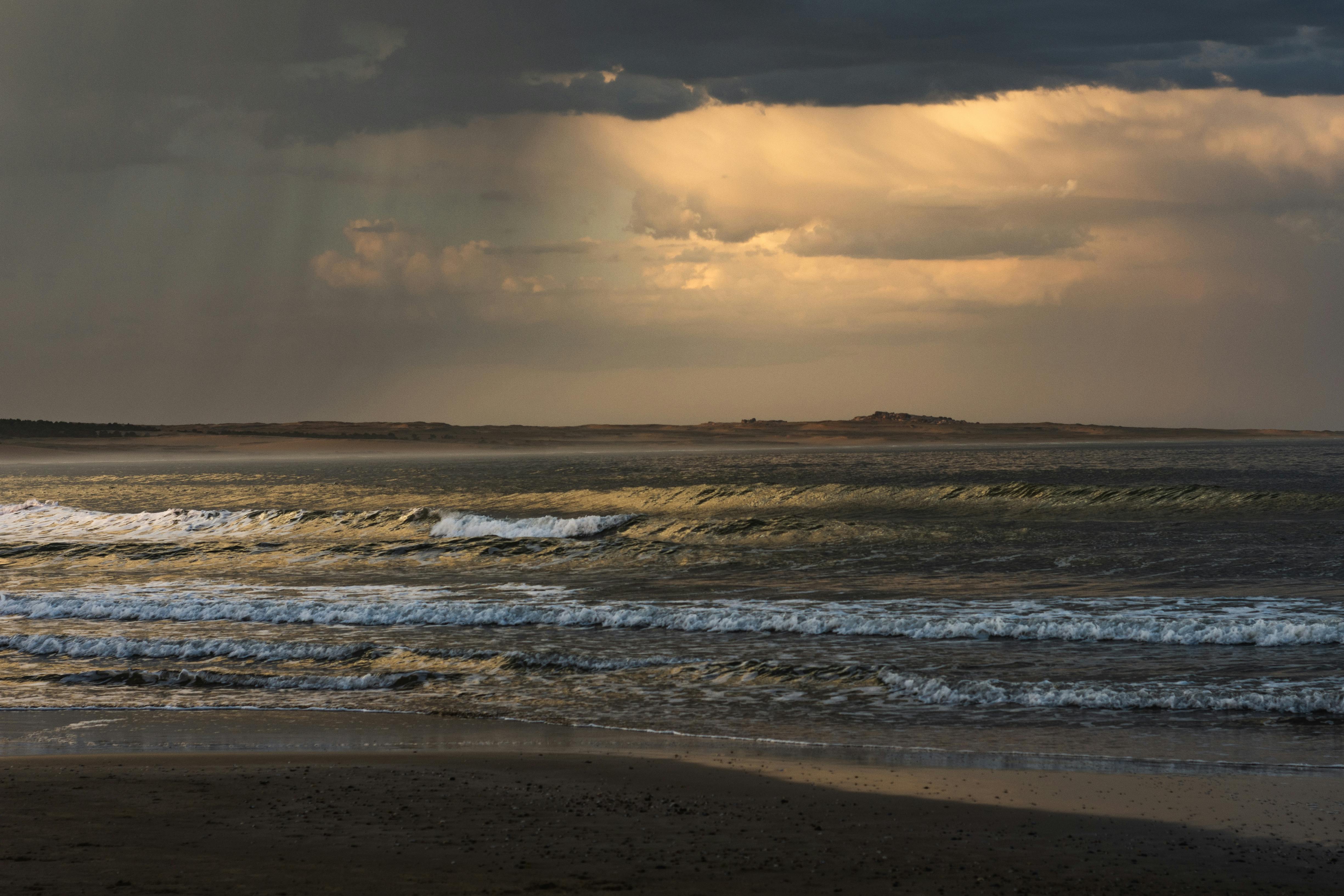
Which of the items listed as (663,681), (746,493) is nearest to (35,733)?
(663,681)

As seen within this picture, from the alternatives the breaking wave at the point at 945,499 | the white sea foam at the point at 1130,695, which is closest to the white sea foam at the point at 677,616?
the white sea foam at the point at 1130,695

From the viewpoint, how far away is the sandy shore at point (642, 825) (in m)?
6.54

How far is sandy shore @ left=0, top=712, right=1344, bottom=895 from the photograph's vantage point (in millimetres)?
6543

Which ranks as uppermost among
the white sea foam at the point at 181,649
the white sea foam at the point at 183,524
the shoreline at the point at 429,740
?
the shoreline at the point at 429,740

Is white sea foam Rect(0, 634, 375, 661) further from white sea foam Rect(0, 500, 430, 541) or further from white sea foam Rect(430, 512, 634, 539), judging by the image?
white sea foam Rect(0, 500, 430, 541)

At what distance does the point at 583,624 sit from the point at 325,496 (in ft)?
174

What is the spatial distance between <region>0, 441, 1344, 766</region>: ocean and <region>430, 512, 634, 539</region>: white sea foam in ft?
0.61

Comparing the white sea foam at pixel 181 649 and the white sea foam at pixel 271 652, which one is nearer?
the white sea foam at pixel 271 652

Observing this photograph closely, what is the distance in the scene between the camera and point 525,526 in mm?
41000

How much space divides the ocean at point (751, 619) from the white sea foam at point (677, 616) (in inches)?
3.4

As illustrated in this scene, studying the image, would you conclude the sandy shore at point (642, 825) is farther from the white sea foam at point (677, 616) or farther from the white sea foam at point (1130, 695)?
the white sea foam at point (677, 616)

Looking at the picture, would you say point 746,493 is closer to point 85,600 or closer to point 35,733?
point 85,600

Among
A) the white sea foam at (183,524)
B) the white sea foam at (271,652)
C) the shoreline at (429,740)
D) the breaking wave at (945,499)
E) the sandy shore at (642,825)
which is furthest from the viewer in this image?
the breaking wave at (945,499)

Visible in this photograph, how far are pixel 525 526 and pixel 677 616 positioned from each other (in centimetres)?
2261
